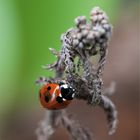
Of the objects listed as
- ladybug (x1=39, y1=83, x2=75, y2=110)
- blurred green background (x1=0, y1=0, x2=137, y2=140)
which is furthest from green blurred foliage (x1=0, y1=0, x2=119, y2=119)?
ladybug (x1=39, y1=83, x2=75, y2=110)

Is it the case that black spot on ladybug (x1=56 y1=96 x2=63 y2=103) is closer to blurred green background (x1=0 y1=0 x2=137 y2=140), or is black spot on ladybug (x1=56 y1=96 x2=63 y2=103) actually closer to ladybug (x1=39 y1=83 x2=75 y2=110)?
ladybug (x1=39 y1=83 x2=75 y2=110)

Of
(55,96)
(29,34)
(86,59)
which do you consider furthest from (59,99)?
(29,34)

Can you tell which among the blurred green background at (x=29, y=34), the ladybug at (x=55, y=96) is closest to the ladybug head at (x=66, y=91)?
the ladybug at (x=55, y=96)

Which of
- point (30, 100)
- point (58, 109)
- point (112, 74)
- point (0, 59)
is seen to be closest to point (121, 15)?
point (112, 74)

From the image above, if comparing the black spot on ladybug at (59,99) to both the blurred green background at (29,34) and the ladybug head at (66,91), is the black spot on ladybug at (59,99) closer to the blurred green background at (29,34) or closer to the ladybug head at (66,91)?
the ladybug head at (66,91)

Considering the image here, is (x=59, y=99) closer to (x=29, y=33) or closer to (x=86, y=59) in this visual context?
(x=86, y=59)

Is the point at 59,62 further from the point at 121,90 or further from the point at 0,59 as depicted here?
the point at 121,90
